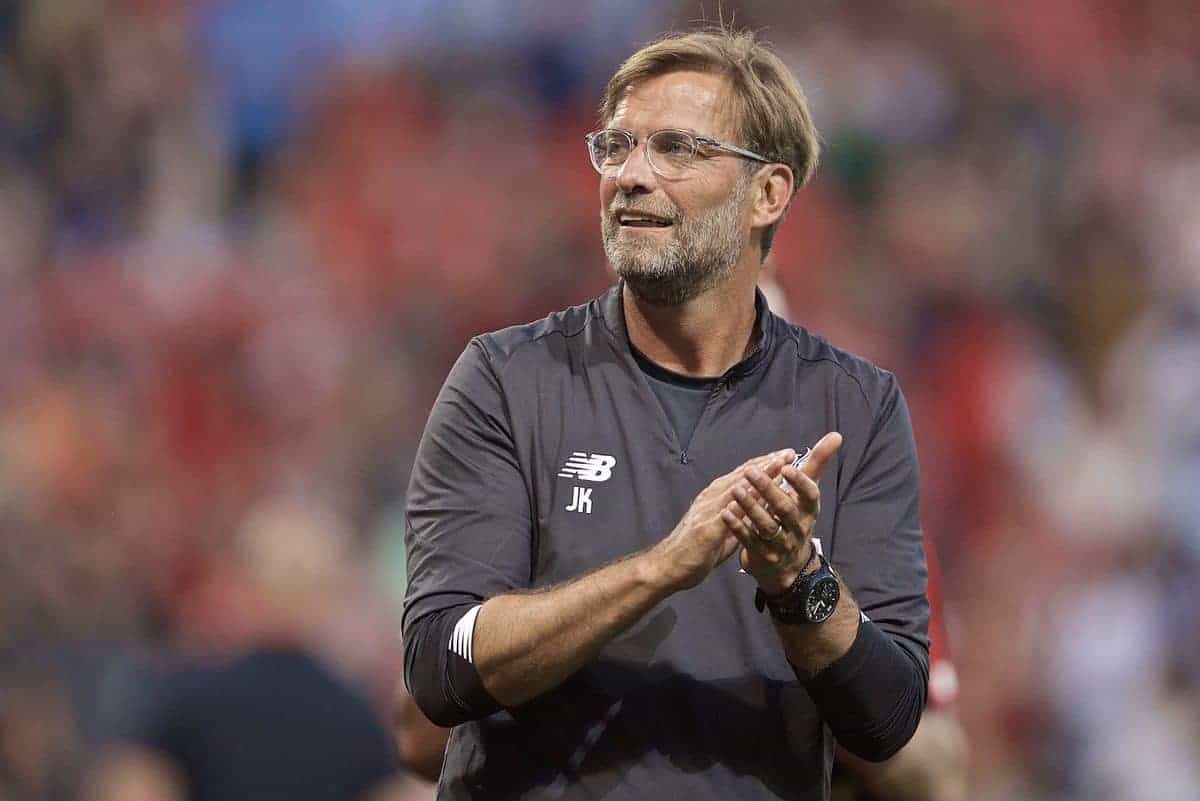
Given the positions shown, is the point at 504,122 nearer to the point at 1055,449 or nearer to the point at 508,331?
the point at 1055,449

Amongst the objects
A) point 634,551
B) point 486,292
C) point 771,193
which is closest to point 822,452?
point 634,551

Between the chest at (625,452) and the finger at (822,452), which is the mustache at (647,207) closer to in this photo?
the chest at (625,452)

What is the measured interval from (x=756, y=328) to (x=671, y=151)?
1.06 ft

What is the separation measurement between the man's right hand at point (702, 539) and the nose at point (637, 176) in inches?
23.8

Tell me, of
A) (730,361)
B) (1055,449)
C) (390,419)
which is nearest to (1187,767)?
(1055,449)

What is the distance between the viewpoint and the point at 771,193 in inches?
115

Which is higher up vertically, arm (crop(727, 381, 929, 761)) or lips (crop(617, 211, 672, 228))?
lips (crop(617, 211, 672, 228))

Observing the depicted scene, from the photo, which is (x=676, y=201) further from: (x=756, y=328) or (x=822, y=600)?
(x=822, y=600)

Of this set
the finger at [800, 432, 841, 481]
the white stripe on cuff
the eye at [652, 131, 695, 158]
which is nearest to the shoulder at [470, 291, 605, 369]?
the eye at [652, 131, 695, 158]

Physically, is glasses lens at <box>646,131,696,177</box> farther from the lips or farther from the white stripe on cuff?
the white stripe on cuff

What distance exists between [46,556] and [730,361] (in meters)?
4.20

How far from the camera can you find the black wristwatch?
2.42 meters

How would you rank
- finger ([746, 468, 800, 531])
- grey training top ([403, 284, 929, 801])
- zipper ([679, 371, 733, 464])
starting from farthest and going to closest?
zipper ([679, 371, 733, 464])
grey training top ([403, 284, 929, 801])
finger ([746, 468, 800, 531])

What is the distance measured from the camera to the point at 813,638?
2.45 meters
